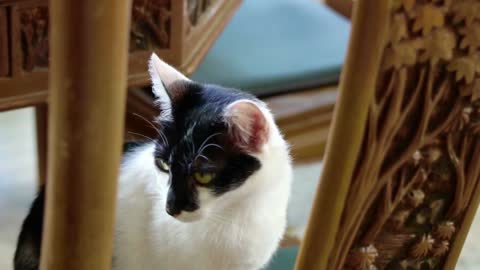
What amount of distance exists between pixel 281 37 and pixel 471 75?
2.68ft

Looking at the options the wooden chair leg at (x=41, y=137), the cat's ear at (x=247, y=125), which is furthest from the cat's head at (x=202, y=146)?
the wooden chair leg at (x=41, y=137)

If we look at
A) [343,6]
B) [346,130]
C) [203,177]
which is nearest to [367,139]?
[346,130]

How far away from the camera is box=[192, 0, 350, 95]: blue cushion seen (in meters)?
1.25

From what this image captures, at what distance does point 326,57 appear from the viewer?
132cm

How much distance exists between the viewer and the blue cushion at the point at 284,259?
0.94 metres

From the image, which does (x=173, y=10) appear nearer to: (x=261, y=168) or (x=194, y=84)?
(x=194, y=84)

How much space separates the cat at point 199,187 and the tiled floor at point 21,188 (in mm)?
661

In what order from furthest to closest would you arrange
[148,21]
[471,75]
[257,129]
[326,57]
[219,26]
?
[326,57] → [219,26] → [148,21] → [257,129] → [471,75]

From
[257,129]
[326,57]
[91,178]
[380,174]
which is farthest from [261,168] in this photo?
[326,57]

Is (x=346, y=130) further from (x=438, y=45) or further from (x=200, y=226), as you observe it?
(x=200, y=226)

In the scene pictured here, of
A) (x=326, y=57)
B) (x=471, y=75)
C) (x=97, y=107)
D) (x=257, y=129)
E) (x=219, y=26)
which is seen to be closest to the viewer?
(x=97, y=107)

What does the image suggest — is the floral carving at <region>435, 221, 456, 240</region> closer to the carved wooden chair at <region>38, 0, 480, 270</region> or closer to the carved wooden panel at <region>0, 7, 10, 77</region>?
the carved wooden chair at <region>38, 0, 480, 270</region>

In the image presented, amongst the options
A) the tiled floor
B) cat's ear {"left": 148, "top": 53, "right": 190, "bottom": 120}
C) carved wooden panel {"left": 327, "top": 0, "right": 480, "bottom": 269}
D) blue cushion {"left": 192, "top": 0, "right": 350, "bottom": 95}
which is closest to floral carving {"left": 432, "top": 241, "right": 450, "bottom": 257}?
carved wooden panel {"left": 327, "top": 0, "right": 480, "bottom": 269}

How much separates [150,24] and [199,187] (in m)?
0.26
